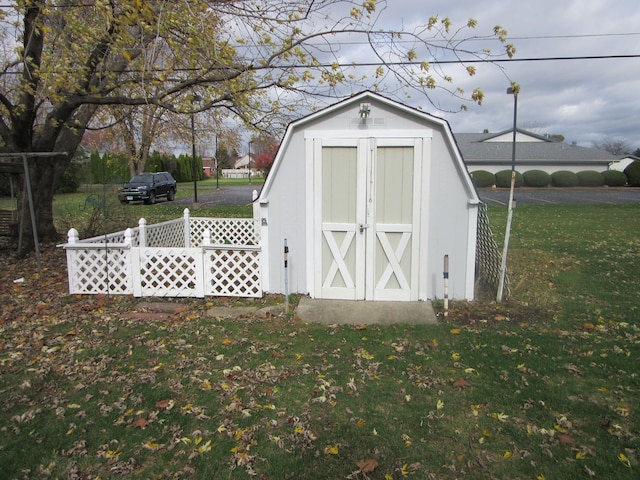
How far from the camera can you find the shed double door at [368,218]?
6.45 metres

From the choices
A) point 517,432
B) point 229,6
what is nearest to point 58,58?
point 229,6

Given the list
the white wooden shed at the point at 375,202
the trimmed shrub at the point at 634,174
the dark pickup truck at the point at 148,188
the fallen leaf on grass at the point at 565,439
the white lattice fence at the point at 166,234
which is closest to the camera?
the fallen leaf on grass at the point at 565,439

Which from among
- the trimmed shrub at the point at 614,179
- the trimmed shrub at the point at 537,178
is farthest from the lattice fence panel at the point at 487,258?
the trimmed shrub at the point at 614,179

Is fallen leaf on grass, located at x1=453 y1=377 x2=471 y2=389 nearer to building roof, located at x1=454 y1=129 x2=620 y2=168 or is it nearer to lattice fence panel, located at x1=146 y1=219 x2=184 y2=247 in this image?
lattice fence panel, located at x1=146 y1=219 x2=184 y2=247

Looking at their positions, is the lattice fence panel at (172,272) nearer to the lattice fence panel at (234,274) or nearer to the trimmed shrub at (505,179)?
the lattice fence panel at (234,274)

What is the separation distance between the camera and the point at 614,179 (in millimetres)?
39406

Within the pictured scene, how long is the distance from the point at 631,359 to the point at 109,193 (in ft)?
34.6

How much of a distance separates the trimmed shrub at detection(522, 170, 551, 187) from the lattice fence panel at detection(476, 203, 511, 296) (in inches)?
1408

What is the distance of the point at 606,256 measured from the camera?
9.95 meters

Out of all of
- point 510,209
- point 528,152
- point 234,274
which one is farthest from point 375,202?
point 528,152

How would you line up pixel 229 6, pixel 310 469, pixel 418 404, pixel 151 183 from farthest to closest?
pixel 151 183
pixel 229 6
pixel 418 404
pixel 310 469

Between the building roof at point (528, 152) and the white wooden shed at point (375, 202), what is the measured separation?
37519 millimetres

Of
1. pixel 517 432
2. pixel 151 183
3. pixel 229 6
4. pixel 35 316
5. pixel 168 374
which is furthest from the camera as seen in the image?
pixel 151 183

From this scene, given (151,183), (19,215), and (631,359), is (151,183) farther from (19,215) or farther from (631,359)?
(631,359)
